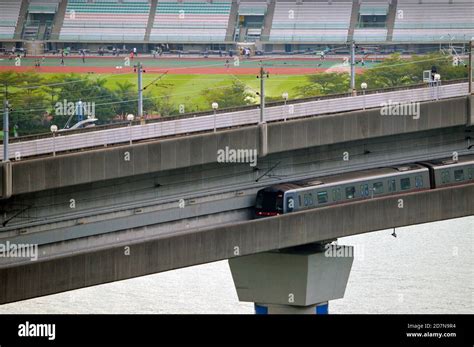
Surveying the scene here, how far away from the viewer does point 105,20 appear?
10744 cm

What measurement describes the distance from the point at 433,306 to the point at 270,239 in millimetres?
14958

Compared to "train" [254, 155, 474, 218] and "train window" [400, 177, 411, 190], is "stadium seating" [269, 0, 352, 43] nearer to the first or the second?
"train" [254, 155, 474, 218]

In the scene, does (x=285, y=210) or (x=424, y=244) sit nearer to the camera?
(x=285, y=210)

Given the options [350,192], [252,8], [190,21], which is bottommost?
[350,192]

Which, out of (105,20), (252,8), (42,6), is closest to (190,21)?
(252,8)

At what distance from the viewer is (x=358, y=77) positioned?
8669 cm

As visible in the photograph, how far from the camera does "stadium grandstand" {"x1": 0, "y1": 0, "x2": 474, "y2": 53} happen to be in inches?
4178

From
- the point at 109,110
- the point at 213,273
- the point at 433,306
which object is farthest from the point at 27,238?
the point at 109,110

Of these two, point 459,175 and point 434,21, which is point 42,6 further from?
point 459,175

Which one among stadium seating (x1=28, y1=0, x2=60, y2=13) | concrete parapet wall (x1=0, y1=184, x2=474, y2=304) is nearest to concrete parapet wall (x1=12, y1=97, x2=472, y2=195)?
concrete parapet wall (x1=0, y1=184, x2=474, y2=304)

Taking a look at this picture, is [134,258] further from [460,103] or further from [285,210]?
[460,103]

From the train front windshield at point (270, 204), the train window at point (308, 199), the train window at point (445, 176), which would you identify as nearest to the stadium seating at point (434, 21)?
the train window at point (445, 176)

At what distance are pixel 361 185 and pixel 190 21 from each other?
64.1m

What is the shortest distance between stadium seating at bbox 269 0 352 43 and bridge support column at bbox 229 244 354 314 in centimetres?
6295
